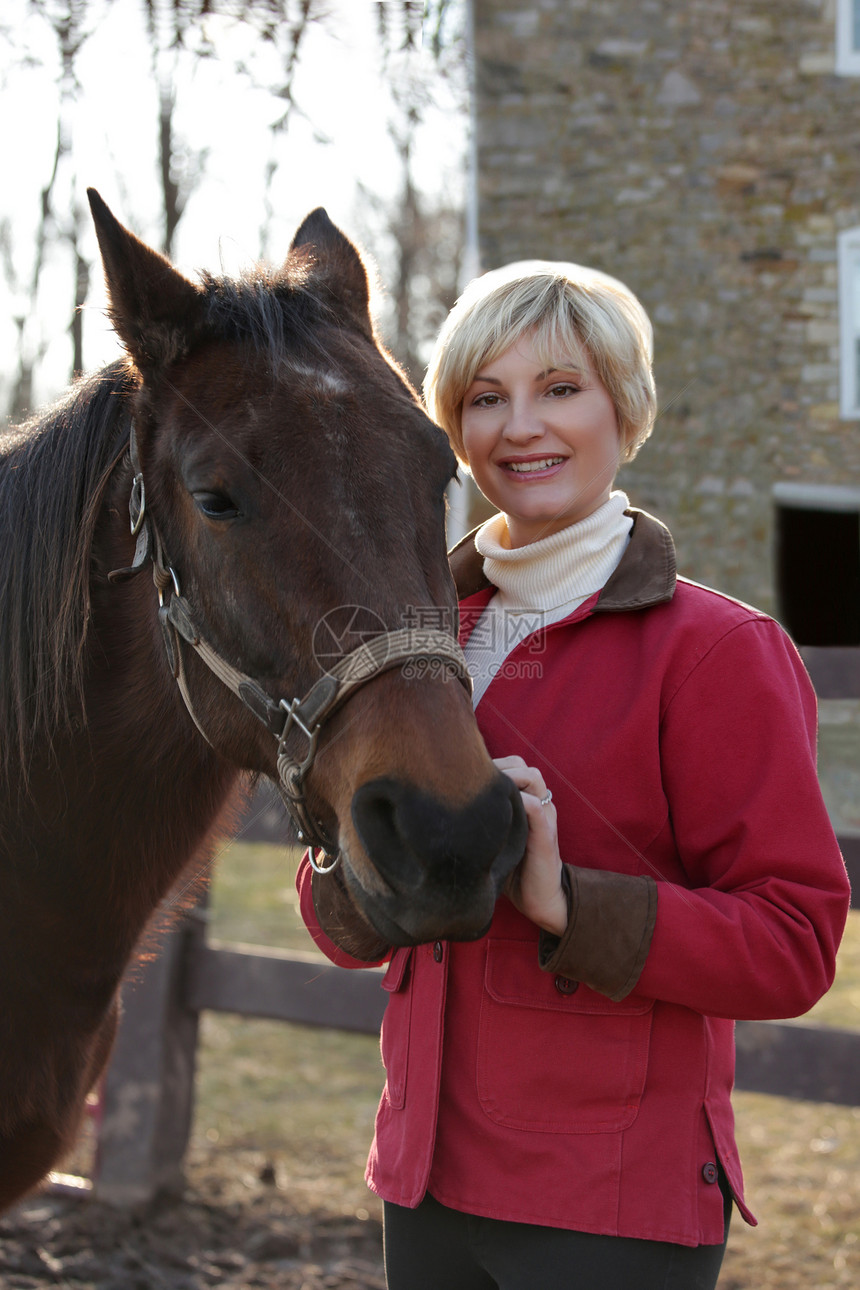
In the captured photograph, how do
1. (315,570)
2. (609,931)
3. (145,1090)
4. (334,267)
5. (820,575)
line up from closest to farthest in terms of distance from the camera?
(609,931) → (315,570) → (334,267) → (145,1090) → (820,575)

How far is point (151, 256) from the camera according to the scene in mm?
1675

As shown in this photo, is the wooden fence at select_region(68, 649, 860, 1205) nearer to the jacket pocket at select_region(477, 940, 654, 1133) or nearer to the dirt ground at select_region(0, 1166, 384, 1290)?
the dirt ground at select_region(0, 1166, 384, 1290)

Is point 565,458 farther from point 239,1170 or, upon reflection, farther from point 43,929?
point 239,1170

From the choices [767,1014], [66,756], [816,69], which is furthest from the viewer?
[816,69]

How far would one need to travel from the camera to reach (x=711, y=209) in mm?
9234

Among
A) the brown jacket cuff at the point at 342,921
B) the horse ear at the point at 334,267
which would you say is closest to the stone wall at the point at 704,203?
the horse ear at the point at 334,267

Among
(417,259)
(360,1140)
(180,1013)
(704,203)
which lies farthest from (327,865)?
(417,259)

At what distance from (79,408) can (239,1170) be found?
135 inches

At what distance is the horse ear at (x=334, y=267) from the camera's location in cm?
188

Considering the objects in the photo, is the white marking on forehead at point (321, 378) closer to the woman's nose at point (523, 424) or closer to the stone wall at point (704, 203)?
the woman's nose at point (523, 424)

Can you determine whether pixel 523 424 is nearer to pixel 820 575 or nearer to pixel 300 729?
pixel 300 729

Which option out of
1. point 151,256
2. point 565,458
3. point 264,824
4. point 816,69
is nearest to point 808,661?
point 264,824

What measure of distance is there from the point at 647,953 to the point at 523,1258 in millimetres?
506

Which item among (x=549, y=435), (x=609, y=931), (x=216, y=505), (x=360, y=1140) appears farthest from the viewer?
(x=360, y=1140)
